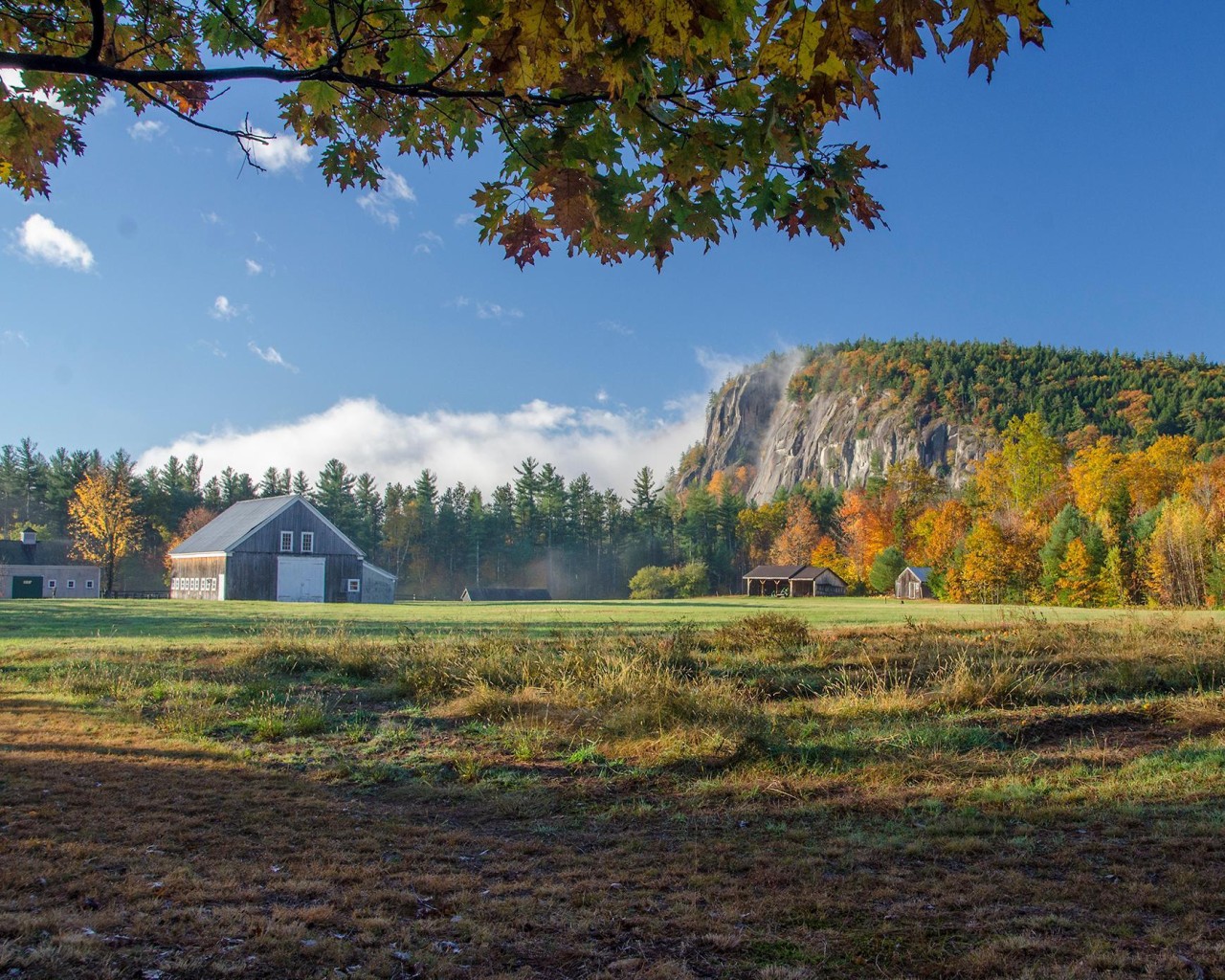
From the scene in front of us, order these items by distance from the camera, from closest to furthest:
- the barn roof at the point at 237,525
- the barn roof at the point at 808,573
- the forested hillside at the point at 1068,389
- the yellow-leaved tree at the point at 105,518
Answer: the barn roof at the point at 237,525, the yellow-leaved tree at the point at 105,518, the barn roof at the point at 808,573, the forested hillside at the point at 1068,389

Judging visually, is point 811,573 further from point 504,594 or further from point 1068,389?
point 1068,389

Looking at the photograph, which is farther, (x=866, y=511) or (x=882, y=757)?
(x=866, y=511)

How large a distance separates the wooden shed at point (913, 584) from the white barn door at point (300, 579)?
1753 inches

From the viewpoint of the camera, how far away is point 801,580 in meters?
76.1

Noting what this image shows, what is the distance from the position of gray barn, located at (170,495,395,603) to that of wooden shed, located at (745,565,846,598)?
133 ft

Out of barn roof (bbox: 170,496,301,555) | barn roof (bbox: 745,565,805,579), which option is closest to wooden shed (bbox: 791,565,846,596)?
Answer: barn roof (bbox: 745,565,805,579)

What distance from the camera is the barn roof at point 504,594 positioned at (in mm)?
72875

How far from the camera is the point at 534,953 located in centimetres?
327

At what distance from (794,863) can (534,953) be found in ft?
6.02

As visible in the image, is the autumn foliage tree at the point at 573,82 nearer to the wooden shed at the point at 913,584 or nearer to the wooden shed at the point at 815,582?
the wooden shed at the point at 913,584

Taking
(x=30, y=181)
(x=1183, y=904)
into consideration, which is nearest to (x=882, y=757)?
(x=1183, y=904)

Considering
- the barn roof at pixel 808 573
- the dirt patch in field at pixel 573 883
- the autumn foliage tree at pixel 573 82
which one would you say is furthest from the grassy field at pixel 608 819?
the barn roof at pixel 808 573

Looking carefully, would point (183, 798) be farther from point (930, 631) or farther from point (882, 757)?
point (930, 631)

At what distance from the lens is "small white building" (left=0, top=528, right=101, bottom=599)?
55219 mm
